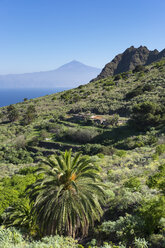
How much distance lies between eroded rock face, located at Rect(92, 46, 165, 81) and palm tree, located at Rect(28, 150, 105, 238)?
10814 cm

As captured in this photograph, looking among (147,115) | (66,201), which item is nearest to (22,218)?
(66,201)

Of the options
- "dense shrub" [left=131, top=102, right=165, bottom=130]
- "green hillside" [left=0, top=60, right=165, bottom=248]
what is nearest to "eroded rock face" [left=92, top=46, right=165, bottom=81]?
"green hillside" [left=0, top=60, right=165, bottom=248]

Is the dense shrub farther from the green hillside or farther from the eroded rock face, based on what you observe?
the eroded rock face

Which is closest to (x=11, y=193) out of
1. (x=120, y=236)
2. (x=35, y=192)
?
(x=35, y=192)

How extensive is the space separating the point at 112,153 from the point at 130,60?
340ft

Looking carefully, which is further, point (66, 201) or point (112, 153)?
point (112, 153)

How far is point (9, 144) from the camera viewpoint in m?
35.8

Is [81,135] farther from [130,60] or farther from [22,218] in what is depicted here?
[130,60]

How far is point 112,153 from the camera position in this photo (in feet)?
86.1

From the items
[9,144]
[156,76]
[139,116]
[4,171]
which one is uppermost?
[156,76]

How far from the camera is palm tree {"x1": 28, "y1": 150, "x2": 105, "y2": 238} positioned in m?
8.03

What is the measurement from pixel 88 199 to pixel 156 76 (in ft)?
178

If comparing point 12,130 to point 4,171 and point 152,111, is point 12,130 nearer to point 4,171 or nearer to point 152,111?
point 4,171

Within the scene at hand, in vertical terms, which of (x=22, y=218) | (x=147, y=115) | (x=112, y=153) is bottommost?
(x=22, y=218)
